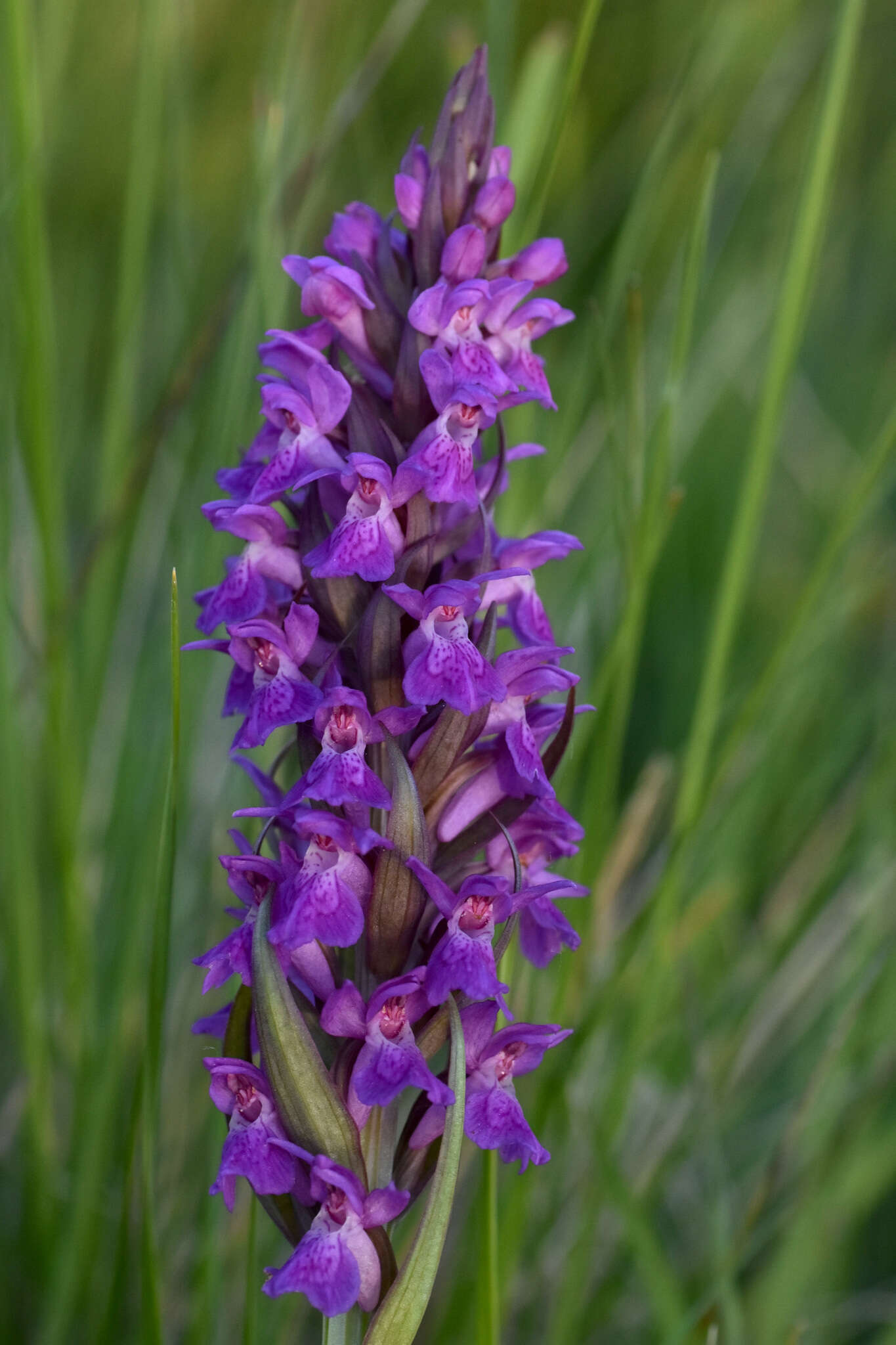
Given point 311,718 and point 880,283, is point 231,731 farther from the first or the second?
point 880,283

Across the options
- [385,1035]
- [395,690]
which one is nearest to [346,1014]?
[385,1035]

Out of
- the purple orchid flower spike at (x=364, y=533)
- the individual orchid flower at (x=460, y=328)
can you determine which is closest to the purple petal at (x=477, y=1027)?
the purple orchid flower spike at (x=364, y=533)

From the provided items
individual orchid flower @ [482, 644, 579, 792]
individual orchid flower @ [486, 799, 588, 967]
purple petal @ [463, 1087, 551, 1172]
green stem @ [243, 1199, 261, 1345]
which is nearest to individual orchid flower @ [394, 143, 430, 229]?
individual orchid flower @ [482, 644, 579, 792]

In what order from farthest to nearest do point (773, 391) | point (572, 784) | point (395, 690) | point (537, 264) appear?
point (572, 784) < point (773, 391) < point (537, 264) < point (395, 690)

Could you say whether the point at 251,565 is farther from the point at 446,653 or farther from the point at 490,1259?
the point at 490,1259

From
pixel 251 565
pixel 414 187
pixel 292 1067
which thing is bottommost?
pixel 292 1067

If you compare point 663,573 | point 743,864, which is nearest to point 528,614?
point 743,864
